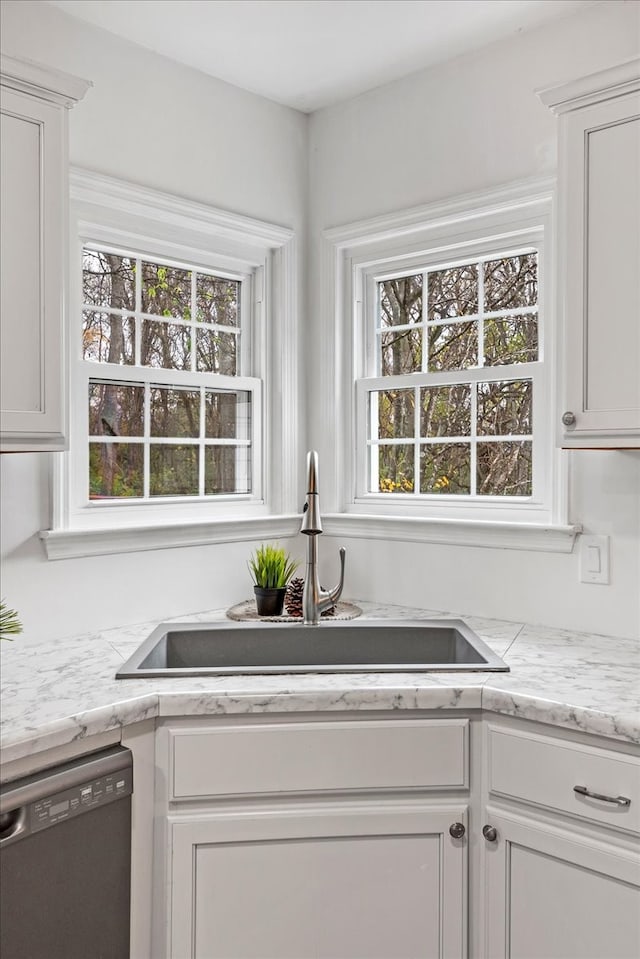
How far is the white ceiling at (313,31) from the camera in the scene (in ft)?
6.78

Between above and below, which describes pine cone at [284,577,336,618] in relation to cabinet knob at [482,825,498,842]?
above

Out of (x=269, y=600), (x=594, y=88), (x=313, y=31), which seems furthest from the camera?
(x=269, y=600)

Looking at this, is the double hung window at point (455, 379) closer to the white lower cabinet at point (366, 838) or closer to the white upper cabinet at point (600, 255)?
the white upper cabinet at point (600, 255)

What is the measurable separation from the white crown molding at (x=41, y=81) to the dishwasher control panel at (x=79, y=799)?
1.44m

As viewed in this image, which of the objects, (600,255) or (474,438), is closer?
(600,255)

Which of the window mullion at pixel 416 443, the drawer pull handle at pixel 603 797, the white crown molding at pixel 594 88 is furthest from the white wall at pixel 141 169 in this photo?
the drawer pull handle at pixel 603 797

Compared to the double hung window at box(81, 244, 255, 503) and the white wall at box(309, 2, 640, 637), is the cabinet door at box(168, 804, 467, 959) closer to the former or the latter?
the white wall at box(309, 2, 640, 637)

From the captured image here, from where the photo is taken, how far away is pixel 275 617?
2252 millimetres

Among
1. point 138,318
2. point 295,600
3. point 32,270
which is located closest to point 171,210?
point 138,318

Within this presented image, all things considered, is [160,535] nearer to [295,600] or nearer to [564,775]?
[295,600]

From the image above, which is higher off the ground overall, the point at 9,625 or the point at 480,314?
the point at 480,314

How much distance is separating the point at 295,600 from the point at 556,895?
3.51 ft

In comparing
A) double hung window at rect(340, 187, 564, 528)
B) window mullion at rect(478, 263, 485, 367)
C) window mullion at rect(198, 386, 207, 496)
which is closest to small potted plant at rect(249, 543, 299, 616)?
window mullion at rect(198, 386, 207, 496)

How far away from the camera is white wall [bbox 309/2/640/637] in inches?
80.4
